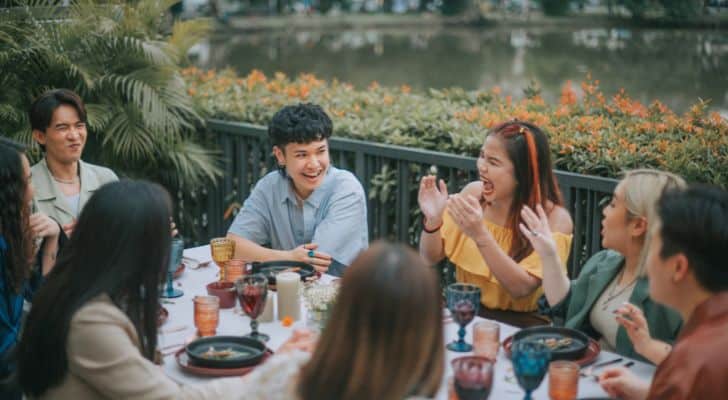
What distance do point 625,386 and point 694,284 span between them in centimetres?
34

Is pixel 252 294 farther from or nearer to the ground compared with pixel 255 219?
farther from the ground

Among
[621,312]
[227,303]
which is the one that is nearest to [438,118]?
[227,303]

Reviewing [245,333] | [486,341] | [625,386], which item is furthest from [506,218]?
[625,386]

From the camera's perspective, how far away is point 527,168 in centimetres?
367

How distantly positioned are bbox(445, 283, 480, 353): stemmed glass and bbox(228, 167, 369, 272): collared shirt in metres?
1.34

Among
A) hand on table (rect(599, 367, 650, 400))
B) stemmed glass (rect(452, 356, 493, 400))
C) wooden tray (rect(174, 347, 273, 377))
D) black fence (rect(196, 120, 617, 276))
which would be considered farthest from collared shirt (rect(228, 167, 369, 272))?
stemmed glass (rect(452, 356, 493, 400))

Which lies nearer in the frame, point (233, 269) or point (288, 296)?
point (288, 296)

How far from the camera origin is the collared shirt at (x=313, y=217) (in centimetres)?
410

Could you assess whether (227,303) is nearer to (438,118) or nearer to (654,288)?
(654,288)

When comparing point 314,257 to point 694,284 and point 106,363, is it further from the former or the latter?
point 694,284

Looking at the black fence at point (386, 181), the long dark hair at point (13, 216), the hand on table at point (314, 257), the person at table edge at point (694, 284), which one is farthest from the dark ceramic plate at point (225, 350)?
the black fence at point (386, 181)

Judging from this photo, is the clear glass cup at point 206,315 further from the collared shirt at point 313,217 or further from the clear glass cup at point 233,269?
the collared shirt at point 313,217

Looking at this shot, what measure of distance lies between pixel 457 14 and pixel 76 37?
129ft

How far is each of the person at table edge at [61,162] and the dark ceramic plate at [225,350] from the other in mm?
1849
